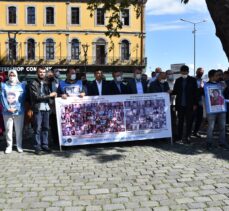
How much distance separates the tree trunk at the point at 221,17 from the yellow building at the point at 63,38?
46998 mm

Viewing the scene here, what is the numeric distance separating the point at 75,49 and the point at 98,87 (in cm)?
4911

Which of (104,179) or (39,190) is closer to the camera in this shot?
(39,190)

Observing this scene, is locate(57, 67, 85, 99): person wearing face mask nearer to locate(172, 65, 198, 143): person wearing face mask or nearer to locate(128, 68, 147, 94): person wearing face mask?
locate(128, 68, 147, 94): person wearing face mask

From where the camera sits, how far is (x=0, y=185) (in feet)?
21.7

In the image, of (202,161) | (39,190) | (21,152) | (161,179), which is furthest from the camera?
(21,152)

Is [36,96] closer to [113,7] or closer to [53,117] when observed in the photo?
[53,117]

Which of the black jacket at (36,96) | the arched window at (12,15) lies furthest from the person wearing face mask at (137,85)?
the arched window at (12,15)

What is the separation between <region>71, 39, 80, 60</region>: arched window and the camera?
192ft

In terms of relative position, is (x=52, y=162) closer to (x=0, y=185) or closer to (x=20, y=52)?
(x=0, y=185)

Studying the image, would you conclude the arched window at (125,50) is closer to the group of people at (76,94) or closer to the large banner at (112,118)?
the group of people at (76,94)

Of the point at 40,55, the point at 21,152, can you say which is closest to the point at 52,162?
the point at 21,152

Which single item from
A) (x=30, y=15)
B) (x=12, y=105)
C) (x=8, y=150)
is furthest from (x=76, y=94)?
(x=30, y=15)

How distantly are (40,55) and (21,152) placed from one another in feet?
163

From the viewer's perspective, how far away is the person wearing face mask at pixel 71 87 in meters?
9.92
